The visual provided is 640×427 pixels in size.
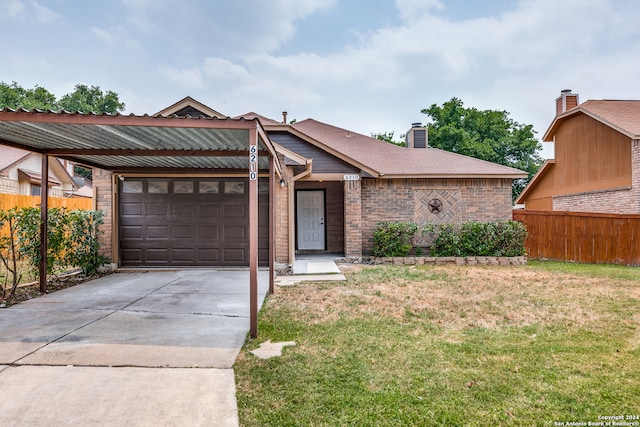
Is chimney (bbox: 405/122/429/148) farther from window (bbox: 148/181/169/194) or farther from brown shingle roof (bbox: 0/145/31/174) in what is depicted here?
brown shingle roof (bbox: 0/145/31/174)

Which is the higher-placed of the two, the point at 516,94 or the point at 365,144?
the point at 516,94

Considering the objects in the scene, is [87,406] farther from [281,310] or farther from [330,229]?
[330,229]

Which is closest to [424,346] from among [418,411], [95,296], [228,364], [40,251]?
[418,411]

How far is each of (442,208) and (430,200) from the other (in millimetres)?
458

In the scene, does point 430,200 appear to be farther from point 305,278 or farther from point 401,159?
point 305,278

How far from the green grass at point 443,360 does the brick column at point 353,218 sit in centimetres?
447

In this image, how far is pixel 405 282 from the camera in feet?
24.5

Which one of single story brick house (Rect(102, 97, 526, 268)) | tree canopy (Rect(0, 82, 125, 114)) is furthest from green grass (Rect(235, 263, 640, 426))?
tree canopy (Rect(0, 82, 125, 114))

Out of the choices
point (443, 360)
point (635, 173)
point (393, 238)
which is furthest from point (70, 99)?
point (443, 360)

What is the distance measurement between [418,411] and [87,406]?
2296 millimetres

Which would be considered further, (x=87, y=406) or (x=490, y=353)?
(x=490, y=353)

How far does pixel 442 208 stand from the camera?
11609 mm

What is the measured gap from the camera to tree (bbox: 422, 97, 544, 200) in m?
27.6

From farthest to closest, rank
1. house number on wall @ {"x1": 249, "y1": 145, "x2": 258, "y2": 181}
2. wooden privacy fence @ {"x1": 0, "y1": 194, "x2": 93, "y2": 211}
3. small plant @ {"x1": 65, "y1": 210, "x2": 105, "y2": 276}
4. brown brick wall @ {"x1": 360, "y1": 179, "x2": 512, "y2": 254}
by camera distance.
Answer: wooden privacy fence @ {"x1": 0, "y1": 194, "x2": 93, "y2": 211}
brown brick wall @ {"x1": 360, "y1": 179, "x2": 512, "y2": 254}
small plant @ {"x1": 65, "y1": 210, "x2": 105, "y2": 276}
house number on wall @ {"x1": 249, "y1": 145, "x2": 258, "y2": 181}
